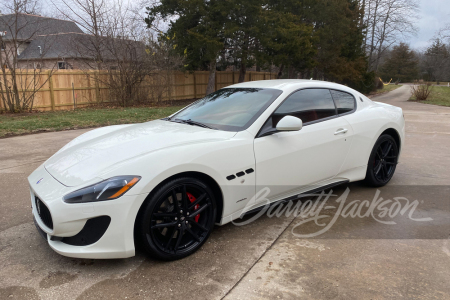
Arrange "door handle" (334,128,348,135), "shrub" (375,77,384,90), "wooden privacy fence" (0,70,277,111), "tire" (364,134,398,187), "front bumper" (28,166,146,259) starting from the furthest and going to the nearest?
"shrub" (375,77,384,90) → "wooden privacy fence" (0,70,277,111) → "tire" (364,134,398,187) → "door handle" (334,128,348,135) → "front bumper" (28,166,146,259)

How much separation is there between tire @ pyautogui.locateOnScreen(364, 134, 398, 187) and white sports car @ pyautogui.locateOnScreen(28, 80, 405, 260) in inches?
2.6

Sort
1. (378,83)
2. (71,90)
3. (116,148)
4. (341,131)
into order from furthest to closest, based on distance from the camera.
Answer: (378,83), (71,90), (341,131), (116,148)

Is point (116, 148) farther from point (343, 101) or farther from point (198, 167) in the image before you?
point (343, 101)

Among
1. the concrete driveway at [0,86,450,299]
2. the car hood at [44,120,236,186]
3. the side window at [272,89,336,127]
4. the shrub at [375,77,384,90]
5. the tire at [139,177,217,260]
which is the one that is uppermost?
the shrub at [375,77,384,90]

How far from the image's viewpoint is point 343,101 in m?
4.17

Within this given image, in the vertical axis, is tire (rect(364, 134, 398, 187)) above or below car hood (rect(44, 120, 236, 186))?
below

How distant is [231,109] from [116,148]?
1290mm

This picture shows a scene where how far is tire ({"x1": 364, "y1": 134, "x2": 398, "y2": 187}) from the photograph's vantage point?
4.39 metres

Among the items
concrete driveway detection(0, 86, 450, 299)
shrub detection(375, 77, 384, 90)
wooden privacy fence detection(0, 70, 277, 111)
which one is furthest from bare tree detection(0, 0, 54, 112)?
shrub detection(375, 77, 384, 90)

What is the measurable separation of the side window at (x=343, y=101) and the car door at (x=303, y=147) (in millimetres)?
92

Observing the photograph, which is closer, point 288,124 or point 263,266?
point 263,266

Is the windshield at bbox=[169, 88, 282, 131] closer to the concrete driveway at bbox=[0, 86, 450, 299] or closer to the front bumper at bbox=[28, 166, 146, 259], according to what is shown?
the concrete driveway at bbox=[0, 86, 450, 299]

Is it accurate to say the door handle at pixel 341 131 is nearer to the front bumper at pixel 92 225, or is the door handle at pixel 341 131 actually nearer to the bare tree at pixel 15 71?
the front bumper at pixel 92 225

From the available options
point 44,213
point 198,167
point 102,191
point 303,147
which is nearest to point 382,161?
point 303,147
